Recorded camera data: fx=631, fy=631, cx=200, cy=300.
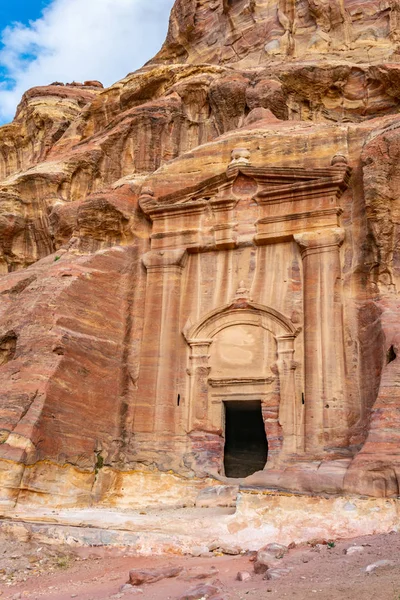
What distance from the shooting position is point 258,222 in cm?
1712

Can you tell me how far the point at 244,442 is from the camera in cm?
1881

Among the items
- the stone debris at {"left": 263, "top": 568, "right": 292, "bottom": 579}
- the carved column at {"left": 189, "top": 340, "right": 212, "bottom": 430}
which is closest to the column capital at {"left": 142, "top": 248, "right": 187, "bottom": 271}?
the carved column at {"left": 189, "top": 340, "right": 212, "bottom": 430}

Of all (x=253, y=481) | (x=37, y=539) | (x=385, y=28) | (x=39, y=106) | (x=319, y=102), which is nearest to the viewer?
(x=37, y=539)

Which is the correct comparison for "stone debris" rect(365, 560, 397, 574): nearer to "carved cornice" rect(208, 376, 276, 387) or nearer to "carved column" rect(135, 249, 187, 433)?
"carved cornice" rect(208, 376, 276, 387)

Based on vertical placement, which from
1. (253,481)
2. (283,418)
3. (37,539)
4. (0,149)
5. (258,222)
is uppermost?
(0,149)

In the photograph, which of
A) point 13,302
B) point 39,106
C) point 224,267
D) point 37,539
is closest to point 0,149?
point 39,106

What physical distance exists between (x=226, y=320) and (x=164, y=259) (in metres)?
2.61

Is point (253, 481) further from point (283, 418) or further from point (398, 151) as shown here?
point (398, 151)

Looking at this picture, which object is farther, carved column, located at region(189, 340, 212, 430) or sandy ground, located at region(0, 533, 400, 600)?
carved column, located at region(189, 340, 212, 430)

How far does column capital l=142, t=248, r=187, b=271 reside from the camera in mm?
17562

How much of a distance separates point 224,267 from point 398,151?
5375 mm

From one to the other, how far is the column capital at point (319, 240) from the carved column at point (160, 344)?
11.0 feet

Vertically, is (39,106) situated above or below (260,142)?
above

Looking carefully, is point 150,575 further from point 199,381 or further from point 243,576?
point 199,381
